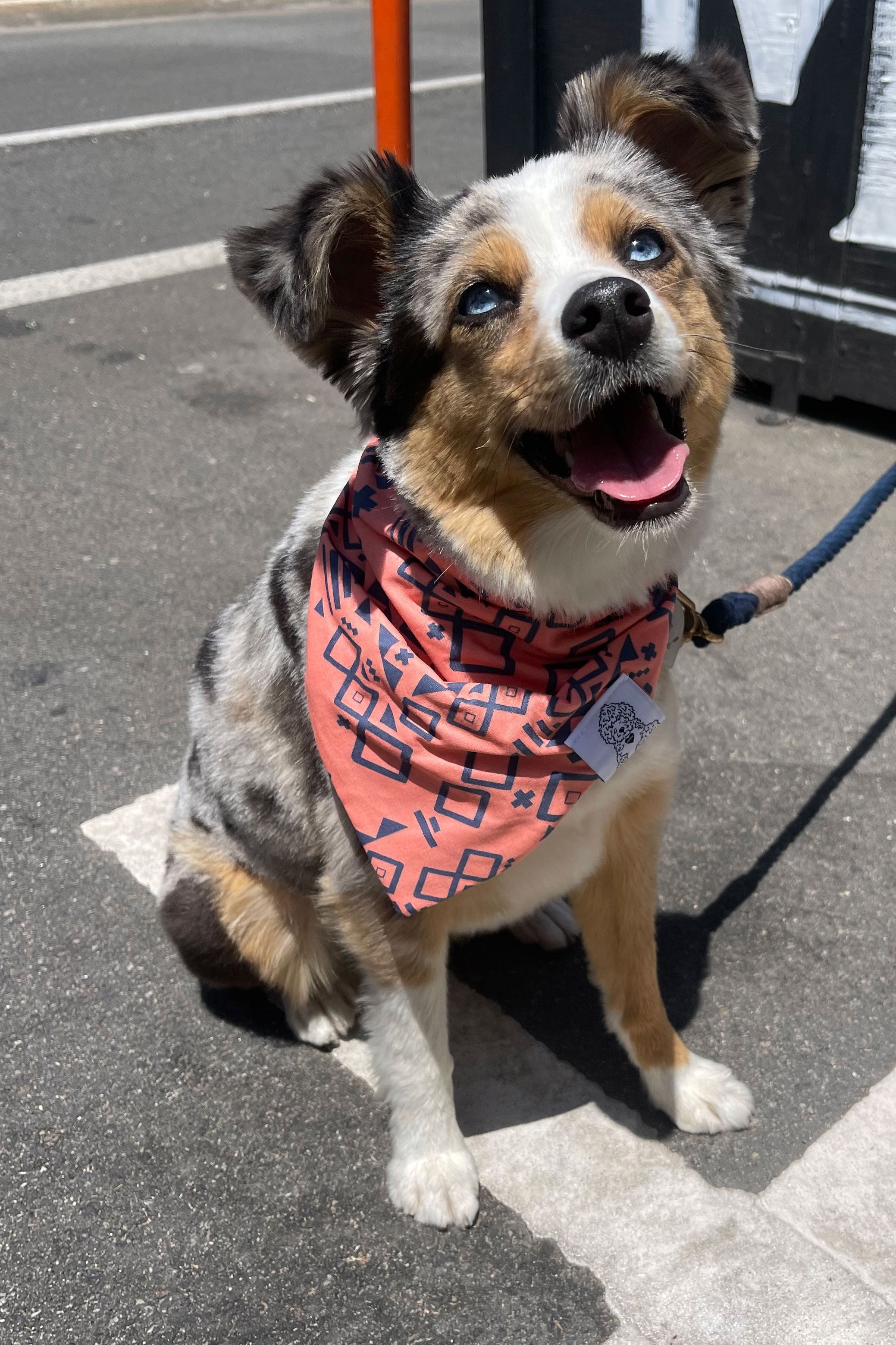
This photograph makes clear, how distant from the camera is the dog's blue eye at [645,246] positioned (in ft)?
7.68

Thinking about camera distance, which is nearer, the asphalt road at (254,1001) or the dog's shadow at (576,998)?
the asphalt road at (254,1001)

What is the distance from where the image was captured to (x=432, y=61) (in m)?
14.8

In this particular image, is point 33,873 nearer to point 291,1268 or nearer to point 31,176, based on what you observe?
point 291,1268

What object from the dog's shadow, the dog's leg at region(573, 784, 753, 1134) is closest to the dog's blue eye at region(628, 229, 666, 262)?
the dog's leg at region(573, 784, 753, 1134)

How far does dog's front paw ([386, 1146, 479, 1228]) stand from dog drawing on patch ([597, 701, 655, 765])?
1.00 meters

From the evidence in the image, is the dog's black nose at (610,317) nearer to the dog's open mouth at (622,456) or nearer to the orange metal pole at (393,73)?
the dog's open mouth at (622,456)

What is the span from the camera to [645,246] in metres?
2.36

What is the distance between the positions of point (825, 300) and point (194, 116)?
8342mm

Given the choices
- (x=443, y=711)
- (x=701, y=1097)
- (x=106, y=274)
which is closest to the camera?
(x=443, y=711)

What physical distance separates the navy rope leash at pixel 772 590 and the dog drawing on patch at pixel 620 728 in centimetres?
47

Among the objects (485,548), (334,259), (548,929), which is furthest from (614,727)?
(334,259)

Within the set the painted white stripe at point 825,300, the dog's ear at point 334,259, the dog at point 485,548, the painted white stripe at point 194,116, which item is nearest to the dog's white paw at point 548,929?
the dog at point 485,548

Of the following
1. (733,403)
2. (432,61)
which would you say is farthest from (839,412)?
(432,61)

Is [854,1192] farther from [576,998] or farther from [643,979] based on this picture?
[576,998]
